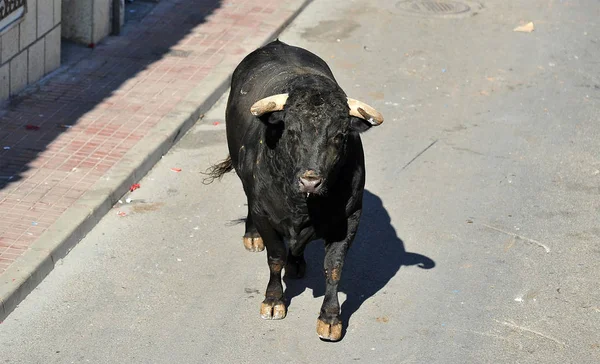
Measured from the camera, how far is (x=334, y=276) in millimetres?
7812

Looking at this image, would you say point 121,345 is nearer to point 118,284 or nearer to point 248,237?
point 118,284

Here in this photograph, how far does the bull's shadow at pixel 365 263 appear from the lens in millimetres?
8461

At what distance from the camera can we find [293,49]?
30.0 feet

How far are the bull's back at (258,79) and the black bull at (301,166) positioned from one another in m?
0.01

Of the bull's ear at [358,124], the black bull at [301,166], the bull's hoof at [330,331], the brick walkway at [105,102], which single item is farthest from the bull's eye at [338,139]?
the brick walkway at [105,102]

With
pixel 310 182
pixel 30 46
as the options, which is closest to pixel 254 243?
pixel 310 182

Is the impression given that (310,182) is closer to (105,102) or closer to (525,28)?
(105,102)

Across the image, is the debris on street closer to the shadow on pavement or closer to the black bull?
the shadow on pavement

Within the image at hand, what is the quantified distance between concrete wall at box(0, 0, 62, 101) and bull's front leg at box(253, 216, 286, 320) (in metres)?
4.96

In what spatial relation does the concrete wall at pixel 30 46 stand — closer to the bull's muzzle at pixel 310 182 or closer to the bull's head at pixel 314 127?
the bull's head at pixel 314 127

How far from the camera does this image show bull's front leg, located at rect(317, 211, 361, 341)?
770 cm

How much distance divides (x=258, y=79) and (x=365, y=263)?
1.81 metres

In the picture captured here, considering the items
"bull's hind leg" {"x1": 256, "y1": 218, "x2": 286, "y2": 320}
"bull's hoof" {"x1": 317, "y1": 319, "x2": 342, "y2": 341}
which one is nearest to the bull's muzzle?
"bull's hind leg" {"x1": 256, "y1": 218, "x2": 286, "y2": 320}

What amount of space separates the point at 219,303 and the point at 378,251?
1.68 metres
